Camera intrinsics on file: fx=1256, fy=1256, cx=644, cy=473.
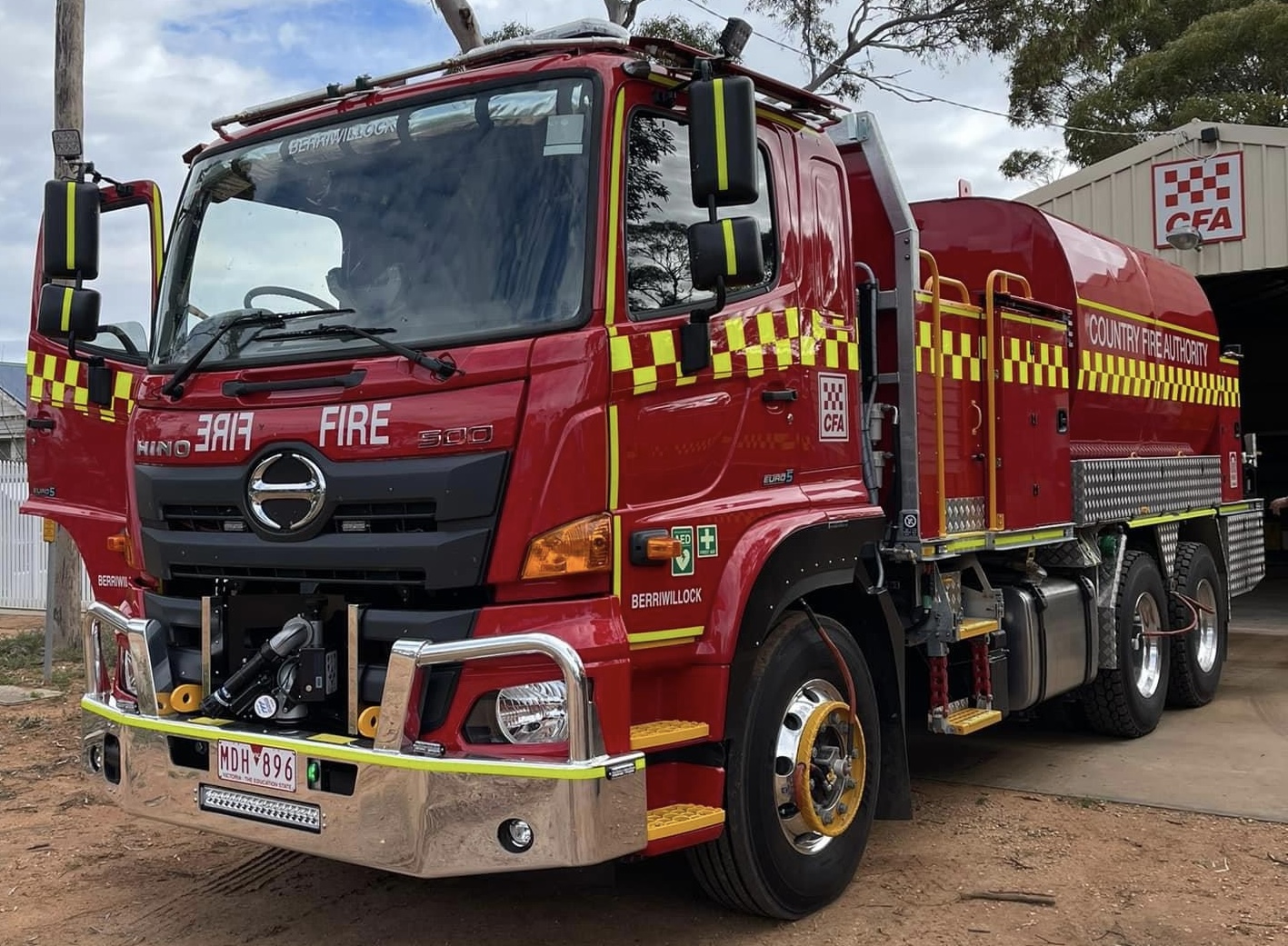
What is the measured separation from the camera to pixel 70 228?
15.0ft

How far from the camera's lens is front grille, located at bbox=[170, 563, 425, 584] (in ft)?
11.8

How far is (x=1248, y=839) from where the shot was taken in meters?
5.23

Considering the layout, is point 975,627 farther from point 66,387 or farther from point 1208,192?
point 1208,192

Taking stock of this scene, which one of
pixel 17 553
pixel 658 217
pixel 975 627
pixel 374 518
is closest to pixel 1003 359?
pixel 975 627

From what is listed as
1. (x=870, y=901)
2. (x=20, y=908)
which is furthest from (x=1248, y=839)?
(x=20, y=908)

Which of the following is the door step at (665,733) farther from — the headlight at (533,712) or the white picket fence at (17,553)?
the white picket fence at (17,553)

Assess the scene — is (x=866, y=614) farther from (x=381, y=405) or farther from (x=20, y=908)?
(x=20, y=908)

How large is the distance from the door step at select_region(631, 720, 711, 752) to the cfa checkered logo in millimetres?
1232

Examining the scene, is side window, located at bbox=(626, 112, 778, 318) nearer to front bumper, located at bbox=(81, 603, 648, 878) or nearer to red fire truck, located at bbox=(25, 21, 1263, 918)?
red fire truck, located at bbox=(25, 21, 1263, 918)

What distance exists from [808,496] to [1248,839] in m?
2.57

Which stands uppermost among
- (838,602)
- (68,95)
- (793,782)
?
(68,95)

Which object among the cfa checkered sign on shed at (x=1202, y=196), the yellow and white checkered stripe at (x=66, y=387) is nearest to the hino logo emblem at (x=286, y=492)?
the yellow and white checkered stripe at (x=66, y=387)

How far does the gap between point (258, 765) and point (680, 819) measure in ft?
4.07

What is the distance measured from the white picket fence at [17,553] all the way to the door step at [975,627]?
1251 cm
